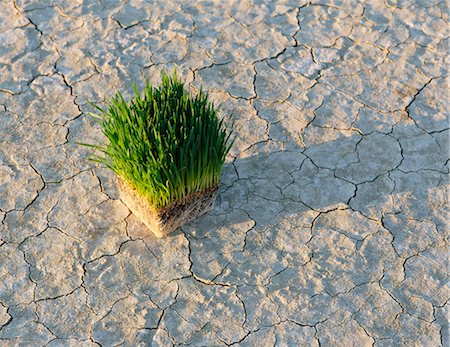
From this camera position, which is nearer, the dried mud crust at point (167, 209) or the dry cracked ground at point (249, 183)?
the dry cracked ground at point (249, 183)

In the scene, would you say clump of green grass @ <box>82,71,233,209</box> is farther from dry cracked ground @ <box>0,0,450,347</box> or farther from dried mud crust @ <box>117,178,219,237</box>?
dry cracked ground @ <box>0,0,450,347</box>

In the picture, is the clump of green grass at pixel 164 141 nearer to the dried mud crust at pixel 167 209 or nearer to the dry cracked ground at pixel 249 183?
the dried mud crust at pixel 167 209

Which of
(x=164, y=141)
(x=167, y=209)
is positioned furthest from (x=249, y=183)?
(x=164, y=141)

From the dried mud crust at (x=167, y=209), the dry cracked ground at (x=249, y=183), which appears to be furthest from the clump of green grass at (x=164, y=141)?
the dry cracked ground at (x=249, y=183)

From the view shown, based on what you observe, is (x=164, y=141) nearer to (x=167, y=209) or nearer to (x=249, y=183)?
(x=167, y=209)

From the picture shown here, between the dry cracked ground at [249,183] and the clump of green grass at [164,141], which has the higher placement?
the clump of green grass at [164,141]
